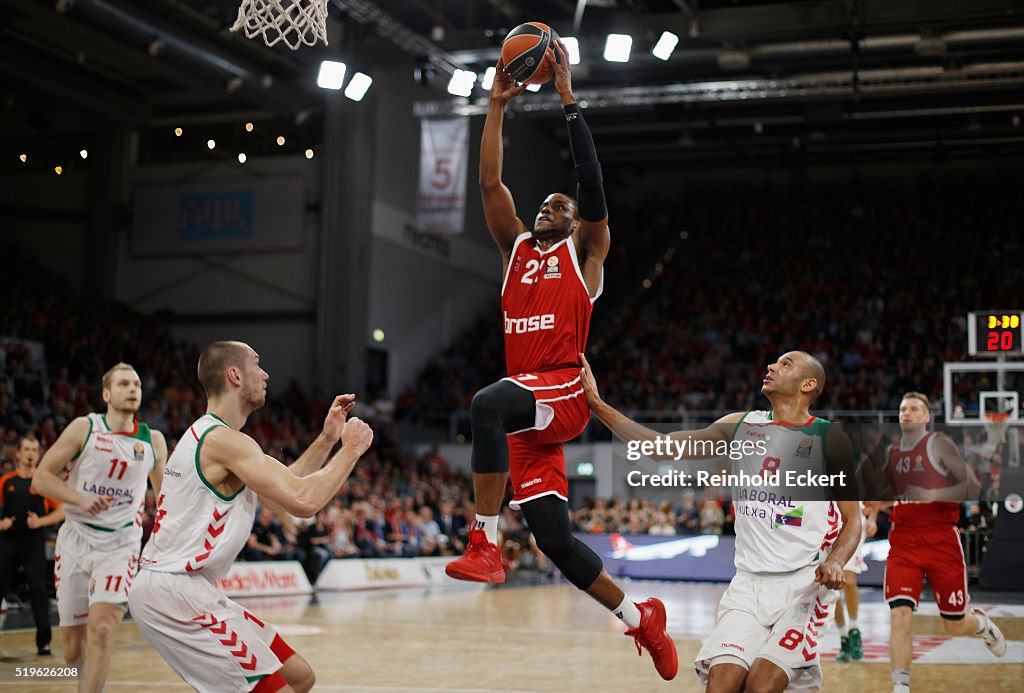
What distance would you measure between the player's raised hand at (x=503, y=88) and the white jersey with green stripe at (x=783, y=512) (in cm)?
216

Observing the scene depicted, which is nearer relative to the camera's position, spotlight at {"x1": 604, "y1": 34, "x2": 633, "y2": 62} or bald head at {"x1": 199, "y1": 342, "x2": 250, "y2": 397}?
bald head at {"x1": 199, "y1": 342, "x2": 250, "y2": 397}

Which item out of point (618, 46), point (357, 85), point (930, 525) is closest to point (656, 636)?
point (930, 525)

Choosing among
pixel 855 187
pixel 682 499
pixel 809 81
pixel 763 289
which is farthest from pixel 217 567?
pixel 855 187

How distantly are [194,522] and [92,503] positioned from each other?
9.03ft

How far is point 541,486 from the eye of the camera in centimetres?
576

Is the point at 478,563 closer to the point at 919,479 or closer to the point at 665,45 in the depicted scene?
the point at 919,479

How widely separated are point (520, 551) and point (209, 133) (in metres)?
12.5

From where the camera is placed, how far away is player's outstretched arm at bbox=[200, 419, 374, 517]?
4625mm

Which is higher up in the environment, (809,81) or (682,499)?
(809,81)

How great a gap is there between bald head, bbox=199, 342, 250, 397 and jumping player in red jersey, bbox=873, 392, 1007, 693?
5078 millimetres

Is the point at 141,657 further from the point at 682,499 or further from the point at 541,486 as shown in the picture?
the point at 682,499

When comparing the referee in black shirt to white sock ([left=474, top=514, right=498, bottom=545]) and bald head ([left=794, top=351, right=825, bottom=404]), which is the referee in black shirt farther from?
bald head ([left=794, top=351, right=825, bottom=404])

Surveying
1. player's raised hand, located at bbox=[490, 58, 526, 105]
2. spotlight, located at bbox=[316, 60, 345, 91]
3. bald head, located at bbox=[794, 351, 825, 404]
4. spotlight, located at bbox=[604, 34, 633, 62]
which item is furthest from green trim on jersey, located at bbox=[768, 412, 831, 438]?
spotlight, located at bbox=[604, 34, 633, 62]

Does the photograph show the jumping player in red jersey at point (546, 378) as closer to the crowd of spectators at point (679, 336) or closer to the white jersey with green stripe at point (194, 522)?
the white jersey with green stripe at point (194, 522)
